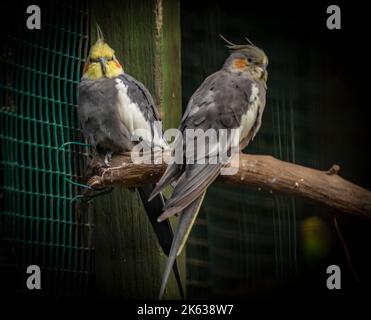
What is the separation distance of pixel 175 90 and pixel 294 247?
35.3 inches

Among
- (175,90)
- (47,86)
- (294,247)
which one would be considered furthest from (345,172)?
(47,86)

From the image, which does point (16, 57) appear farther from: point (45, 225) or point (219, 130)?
point (219, 130)

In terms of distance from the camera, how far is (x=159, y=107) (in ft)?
9.21

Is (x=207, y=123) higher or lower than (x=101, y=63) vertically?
lower

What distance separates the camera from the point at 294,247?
3.16 metres

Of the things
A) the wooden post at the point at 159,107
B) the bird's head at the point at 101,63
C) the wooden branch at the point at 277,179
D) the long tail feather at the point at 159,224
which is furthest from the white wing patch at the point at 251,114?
the bird's head at the point at 101,63

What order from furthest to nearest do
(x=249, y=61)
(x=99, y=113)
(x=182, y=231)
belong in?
(x=99, y=113), (x=249, y=61), (x=182, y=231)

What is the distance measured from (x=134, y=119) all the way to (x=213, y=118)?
366 mm

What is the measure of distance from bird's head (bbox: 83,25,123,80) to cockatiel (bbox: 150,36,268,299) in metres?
0.38

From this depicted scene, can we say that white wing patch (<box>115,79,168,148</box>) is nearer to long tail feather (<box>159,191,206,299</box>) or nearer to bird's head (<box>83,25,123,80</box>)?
bird's head (<box>83,25,123,80</box>)

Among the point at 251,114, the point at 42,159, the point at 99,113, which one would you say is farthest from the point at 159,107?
the point at 42,159

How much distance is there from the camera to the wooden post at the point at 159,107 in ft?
9.14

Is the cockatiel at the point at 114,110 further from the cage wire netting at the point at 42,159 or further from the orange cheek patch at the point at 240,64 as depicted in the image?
the orange cheek patch at the point at 240,64

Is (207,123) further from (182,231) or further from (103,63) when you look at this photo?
(103,63)
